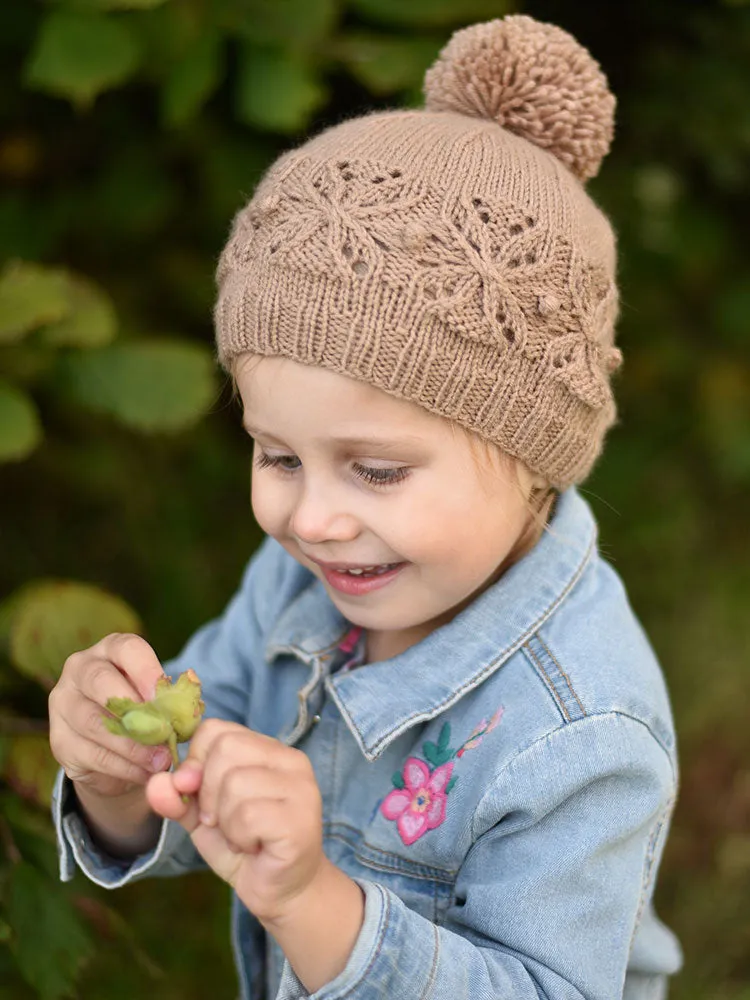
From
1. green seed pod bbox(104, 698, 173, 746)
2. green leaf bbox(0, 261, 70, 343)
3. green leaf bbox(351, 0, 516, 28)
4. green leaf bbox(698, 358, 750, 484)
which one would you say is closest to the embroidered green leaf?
green seed pod bbox(104, 698, 173, 746)

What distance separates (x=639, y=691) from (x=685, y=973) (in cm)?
140

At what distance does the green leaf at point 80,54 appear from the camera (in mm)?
2223

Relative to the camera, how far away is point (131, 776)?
4.78 feet

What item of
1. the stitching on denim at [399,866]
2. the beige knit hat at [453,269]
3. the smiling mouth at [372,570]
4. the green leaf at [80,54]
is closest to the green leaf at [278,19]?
the green leaf at [80,54]

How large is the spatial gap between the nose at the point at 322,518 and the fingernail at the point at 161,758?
13.7 inches

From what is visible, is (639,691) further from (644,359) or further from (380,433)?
(644,359)

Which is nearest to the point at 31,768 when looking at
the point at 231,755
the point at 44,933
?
the point at 44,933

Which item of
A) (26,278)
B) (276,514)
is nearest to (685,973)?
(276,514)

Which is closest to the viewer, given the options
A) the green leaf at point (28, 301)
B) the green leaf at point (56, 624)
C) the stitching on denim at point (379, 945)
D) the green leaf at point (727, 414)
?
the stitching on denim at point (379, 945)

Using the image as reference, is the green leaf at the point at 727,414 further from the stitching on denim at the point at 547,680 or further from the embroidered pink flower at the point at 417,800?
the embroidered pink flower at the point at 417,800

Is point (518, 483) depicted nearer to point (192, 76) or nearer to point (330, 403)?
point (330, 403)

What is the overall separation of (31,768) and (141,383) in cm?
90

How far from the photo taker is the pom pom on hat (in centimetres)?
170

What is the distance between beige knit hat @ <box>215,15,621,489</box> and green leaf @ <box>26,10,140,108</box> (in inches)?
31.4
